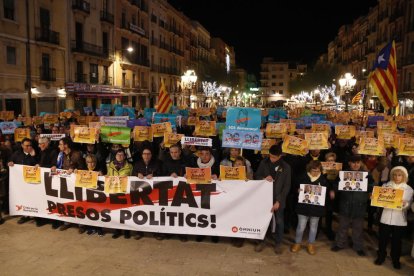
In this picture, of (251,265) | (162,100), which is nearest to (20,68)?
(162,100)

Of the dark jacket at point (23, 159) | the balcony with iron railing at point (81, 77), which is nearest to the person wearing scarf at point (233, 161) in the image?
the dark jacket at point (23, 159)

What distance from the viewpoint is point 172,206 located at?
7145 millimetres

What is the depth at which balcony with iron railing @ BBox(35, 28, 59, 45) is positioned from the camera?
27.8m

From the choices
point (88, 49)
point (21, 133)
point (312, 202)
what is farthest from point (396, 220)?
point (88, 49)

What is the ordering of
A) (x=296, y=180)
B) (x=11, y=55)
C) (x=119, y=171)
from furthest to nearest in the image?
(x=11, y=55) → (x=119, y=171) → (x=296, y=180)

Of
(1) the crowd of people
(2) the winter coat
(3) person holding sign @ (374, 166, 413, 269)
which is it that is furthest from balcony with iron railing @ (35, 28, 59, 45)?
(3) person holding sign @ (374, 166, 413, 269)

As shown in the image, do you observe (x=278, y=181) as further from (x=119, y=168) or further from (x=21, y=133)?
(x=21, y=133)

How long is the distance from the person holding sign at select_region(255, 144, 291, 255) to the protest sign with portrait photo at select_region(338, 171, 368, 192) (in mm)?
861

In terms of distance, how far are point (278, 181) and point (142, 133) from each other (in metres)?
4.76

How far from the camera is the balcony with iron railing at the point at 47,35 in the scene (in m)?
27.8

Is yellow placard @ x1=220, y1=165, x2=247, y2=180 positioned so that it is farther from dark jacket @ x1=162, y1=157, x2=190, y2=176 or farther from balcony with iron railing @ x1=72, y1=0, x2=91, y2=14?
balcony with iron railing @ x1=72, y1=0, x2=91, y2=14

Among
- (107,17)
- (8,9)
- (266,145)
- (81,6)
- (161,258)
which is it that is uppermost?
(107,17)

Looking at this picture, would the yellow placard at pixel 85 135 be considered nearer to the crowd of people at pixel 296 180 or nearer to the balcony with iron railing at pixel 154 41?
the crowd of people at pixel 296 180

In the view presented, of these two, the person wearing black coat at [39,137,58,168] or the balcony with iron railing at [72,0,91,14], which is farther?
the balcony with iron railing at [72,0,91,14]
